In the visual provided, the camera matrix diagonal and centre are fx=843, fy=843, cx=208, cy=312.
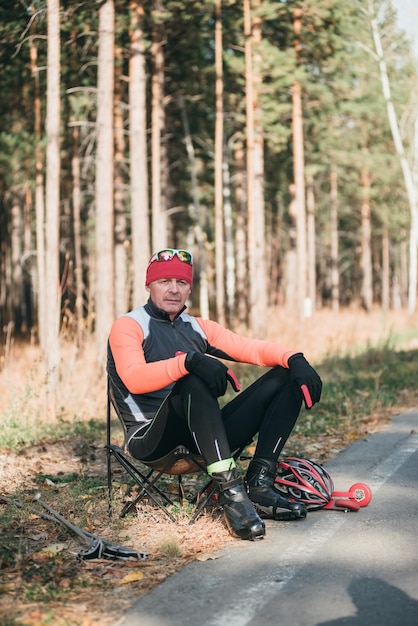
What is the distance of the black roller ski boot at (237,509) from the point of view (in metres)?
5.04

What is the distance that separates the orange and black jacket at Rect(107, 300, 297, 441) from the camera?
17.2ft

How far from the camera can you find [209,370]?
16.4ft

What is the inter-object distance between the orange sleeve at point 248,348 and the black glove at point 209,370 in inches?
26.1

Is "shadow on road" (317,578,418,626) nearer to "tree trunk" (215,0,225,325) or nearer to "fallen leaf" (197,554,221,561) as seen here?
"fallen leaf" (197,554,221,561)

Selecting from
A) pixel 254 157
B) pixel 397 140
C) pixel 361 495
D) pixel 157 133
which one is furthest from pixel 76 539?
pixel 397 140

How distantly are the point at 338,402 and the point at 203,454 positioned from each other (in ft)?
18.8

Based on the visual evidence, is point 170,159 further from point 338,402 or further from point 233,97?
point 338,402

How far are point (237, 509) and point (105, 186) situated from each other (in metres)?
11.5

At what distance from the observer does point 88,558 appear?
4.72 m

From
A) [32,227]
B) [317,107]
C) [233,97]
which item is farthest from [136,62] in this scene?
[32,227]

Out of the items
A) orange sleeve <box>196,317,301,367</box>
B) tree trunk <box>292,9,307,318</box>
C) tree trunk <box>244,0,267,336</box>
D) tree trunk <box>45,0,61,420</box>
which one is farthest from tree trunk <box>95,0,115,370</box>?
tree trunk <box>292,9,307,318</box>

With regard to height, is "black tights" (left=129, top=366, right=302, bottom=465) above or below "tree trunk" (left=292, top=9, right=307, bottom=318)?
below

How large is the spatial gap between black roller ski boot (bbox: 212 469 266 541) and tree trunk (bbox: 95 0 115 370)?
10313 millimetres

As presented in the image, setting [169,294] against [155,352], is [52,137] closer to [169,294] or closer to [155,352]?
[169,294]
